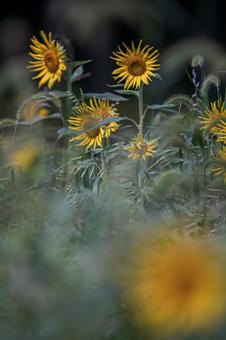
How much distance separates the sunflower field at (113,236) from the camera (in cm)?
91

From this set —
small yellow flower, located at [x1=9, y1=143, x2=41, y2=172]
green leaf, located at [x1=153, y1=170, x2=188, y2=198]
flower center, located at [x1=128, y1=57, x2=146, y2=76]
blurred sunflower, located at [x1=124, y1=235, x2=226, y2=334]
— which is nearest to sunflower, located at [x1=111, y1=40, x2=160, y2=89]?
flower center, located at [x1=128, y1=57, x2=146, y2=76]

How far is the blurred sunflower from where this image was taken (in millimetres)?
883

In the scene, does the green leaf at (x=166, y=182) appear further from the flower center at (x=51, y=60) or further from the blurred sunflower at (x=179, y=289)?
the flower center at (x=51, y=60)

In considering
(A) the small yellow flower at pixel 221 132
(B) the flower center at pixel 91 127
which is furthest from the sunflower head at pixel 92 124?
(A) the small yellow flower at pixel 221 132

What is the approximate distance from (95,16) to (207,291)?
1.06 m

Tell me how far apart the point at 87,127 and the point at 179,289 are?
4.36ft

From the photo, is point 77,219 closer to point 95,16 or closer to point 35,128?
point 95,16

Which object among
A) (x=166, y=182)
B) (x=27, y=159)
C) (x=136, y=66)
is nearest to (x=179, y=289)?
(x=166, y=182)

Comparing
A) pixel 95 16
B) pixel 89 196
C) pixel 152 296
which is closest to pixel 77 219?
pixel 89 196

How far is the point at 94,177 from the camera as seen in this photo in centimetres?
222

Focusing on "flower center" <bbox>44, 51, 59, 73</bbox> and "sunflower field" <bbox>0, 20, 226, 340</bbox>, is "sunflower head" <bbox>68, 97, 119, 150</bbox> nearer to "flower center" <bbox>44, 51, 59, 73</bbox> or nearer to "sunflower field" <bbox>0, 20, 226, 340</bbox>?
"sunflower field" <bbox>0, 20, 226, 340</bbox>

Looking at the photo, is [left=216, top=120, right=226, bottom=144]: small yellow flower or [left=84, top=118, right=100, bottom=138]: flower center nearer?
[left=216, top=120, right=226, bottom=144]: small yellow flower

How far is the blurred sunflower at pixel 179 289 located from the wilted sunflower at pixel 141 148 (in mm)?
1124

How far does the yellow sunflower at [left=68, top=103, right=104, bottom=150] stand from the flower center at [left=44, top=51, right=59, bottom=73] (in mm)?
119
